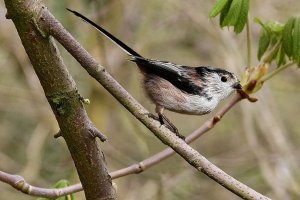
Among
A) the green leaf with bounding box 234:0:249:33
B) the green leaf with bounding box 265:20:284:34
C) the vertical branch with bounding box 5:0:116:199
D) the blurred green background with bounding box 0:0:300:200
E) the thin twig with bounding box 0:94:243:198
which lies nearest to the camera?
the vertical branch with bounding box 5:0:116:199

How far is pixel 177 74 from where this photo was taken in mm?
2791

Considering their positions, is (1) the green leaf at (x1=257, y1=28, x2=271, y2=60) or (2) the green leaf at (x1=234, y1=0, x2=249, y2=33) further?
(1) the green leaf at (x1=257, y1=28, x2=271, y2=60)

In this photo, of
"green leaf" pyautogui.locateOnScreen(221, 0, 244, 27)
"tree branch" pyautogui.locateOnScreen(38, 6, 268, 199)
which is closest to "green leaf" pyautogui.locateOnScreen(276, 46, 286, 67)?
"green leaf" pyautogui.locateOnScreen(221, 0, 244, 27)

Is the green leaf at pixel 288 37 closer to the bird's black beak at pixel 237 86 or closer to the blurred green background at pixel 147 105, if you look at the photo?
the bird's black beak at pixel 237 86

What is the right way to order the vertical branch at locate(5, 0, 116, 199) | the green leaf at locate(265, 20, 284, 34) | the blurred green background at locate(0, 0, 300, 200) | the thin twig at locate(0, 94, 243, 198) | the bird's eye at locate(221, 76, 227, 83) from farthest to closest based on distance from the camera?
1. the blurred green background at locate(0, 0, 300, 200)
2. the bird's eye at locate(221, 76, 227, 83)
3. the green leaf at locate(265, 20, 284, 34)
4. the thin twig at locate(0, 94, 243, 198)
5. the vertical branch at locate(5, 0, 116, 199)

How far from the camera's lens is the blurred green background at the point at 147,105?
19.9 feet

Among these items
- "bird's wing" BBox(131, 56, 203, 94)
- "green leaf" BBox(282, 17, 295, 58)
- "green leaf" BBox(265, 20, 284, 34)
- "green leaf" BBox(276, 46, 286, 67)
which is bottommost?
"green leaf" BBox(276, 46, 286, 67)

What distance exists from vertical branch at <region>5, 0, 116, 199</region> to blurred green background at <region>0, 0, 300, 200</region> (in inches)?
130

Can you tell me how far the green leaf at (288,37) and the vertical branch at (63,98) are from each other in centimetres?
98

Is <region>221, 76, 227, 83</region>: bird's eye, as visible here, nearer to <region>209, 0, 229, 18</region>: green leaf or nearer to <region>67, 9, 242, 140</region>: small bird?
<region>67, 9, 242, 140</region>: small bird

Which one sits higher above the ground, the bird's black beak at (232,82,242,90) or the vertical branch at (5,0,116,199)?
the vertical branch at (5,0,116,199)

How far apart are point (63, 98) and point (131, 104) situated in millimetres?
226

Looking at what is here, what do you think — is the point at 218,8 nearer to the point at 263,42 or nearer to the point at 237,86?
the point at 263,42

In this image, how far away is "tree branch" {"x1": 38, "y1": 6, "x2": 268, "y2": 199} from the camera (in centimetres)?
184
